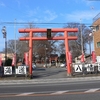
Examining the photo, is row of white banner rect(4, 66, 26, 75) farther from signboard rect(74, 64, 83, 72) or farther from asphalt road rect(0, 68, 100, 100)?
asphalt road rect(0, 68, 100, 100)

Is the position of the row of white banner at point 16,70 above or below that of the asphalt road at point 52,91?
above

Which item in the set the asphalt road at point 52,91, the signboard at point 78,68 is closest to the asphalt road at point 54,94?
the asphalt road at point 52,91

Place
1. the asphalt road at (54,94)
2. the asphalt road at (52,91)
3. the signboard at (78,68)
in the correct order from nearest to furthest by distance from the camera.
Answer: the asphalt road at (54,94) → the asphalt road at (52,91) → the signboard at (78,68)

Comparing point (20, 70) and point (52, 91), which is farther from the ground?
point (20, 70)

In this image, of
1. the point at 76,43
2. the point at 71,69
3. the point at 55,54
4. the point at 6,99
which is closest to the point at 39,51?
the point at 55,54

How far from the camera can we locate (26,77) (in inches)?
1185

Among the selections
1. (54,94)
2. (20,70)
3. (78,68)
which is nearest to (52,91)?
(54,94)

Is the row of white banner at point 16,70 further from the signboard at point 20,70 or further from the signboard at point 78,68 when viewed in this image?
the signboard at point 78,68

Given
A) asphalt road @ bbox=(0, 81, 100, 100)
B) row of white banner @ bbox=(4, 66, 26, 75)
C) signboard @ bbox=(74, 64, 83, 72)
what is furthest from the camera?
signboard @ bbox=(74, 64, 83, 72)

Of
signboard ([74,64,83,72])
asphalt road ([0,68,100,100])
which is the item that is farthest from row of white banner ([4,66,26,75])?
asphalt road ([0,68,100,100])

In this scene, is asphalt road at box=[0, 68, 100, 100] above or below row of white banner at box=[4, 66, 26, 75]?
below

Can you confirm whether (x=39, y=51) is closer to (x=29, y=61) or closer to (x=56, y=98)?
(x=29, y=61)

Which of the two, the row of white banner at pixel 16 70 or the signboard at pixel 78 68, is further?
the signboard at pixel 78 68

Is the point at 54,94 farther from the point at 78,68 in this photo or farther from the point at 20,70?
the point at 78,68
